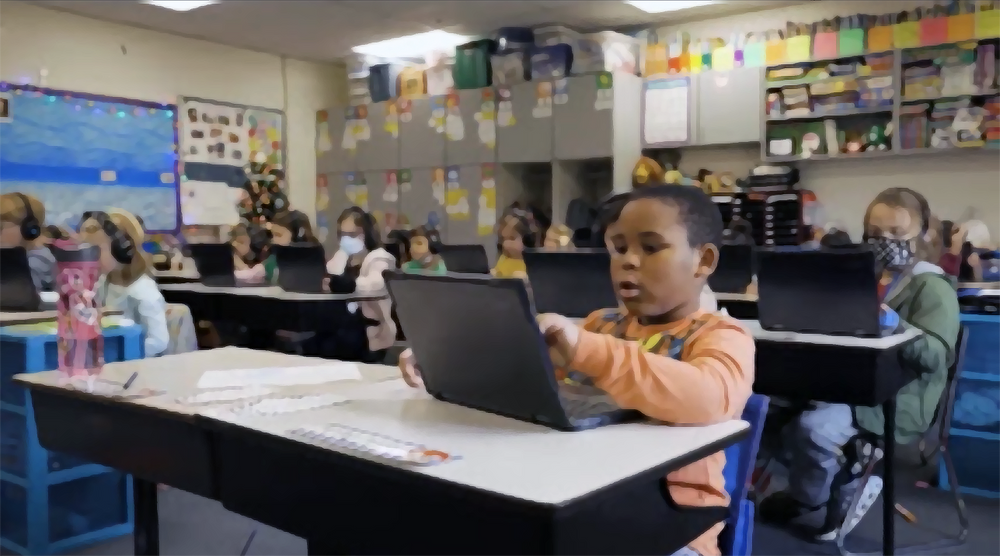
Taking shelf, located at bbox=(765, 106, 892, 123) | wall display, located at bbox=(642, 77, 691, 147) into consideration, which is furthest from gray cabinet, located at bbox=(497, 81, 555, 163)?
shelf, located at bbox=(765, 106, 892, 123)

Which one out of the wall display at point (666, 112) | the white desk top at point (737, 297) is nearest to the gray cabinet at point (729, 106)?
the wall display at point (666, 112)

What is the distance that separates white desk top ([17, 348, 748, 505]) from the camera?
2.86 feet

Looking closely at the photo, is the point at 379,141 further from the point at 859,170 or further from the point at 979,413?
the point at 979,413

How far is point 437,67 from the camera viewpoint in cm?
684

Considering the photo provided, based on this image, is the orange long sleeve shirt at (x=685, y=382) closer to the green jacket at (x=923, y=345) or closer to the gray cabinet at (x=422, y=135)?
the green jacket at (x=923, y=345)

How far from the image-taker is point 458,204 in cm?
664

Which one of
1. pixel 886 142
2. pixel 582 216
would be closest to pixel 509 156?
pixel 582 216

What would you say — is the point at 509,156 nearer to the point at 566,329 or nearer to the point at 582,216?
the point at 582,216

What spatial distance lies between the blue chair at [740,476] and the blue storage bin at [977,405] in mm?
2059

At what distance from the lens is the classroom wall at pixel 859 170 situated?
4.91 metres

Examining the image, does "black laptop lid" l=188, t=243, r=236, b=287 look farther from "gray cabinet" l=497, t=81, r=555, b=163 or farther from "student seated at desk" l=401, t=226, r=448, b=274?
"gray cabinet" l=497, t=81, r=555, b=163

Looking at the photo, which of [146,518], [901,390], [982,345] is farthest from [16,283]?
[982,345]

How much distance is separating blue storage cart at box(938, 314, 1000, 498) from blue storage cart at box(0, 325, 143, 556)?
117 inches

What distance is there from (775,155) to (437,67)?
9.72 feet
